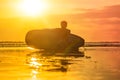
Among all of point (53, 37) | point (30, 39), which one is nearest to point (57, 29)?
point (53, 37)

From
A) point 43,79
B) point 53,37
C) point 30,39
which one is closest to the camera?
point 43,79

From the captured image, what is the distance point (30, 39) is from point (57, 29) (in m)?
12.2

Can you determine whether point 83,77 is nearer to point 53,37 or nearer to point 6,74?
point 6,74

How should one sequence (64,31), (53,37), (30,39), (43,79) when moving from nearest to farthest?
(43,79), (64,31), (53,37), (30,39)

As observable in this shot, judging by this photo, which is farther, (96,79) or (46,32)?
(46,32)

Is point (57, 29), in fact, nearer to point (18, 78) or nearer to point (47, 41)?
point (47, 41)

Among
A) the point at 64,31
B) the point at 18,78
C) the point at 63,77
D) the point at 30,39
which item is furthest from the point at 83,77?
the point at 30,39

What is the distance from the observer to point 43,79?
Answer: 124 ft

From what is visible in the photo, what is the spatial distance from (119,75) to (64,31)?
59.2 meters

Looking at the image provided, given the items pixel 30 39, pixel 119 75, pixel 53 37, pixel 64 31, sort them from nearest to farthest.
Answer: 1. pixel 119 75
2. pixel 64 31
3. pixel 53 37
4. pixel 30 39

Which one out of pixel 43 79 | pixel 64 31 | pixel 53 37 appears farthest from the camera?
pixel 53 37

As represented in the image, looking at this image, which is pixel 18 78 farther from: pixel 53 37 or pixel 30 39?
pixel 30 39

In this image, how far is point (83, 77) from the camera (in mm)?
39938

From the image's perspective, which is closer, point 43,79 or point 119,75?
point 43,79
